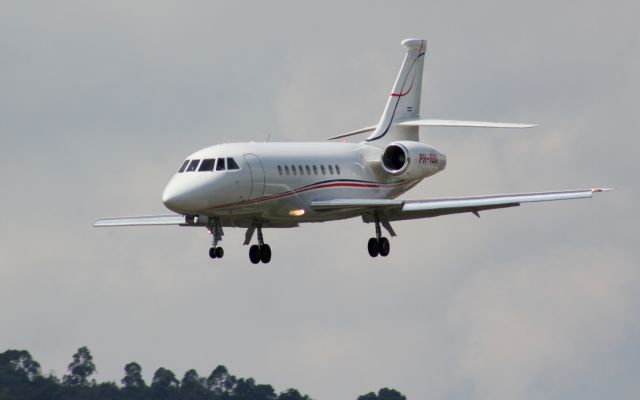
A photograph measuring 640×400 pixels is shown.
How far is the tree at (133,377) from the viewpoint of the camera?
403 feet

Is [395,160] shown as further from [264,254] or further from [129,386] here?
[129,386]

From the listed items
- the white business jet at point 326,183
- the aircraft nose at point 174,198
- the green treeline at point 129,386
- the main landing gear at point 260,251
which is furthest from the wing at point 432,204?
the green treeline at point 129,386

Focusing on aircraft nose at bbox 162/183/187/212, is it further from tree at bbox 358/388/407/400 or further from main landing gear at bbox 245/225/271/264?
tree at bbox 358/388/407/400

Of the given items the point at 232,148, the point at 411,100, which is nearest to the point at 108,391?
the point at 411,100

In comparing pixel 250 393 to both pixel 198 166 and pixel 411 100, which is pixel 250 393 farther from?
pixel 198 166

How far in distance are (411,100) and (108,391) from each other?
54.2m

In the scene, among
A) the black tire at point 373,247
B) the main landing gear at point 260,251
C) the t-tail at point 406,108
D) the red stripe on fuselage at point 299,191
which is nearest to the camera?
the red stripe on fuselage at point 299,191

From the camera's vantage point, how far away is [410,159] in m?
66.9

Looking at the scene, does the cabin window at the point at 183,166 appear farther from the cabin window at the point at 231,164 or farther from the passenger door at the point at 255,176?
the passenger door at the point at 255,176

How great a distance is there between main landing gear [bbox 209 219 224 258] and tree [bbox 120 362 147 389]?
6379cm

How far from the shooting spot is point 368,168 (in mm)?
66875

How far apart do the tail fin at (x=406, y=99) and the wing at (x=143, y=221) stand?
9358mm

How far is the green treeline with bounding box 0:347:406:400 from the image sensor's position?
119 metres

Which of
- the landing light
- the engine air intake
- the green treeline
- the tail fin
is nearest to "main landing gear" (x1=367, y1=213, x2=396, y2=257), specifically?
the engine air intake
